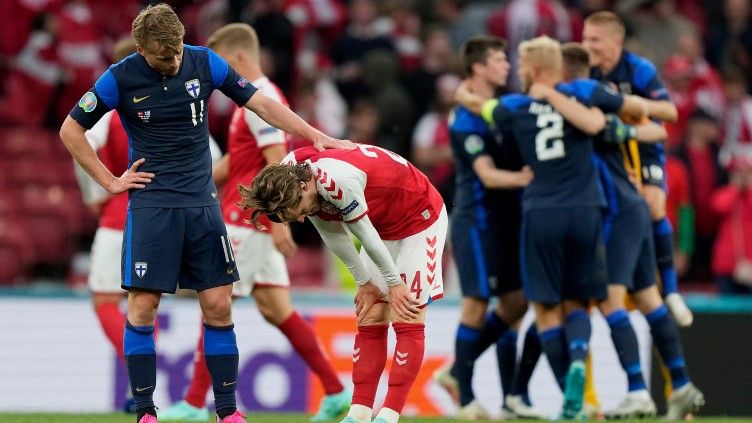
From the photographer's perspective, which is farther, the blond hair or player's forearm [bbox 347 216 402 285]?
the blond hair

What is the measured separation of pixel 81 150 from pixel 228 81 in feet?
2.88

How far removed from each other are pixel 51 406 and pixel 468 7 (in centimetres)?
838

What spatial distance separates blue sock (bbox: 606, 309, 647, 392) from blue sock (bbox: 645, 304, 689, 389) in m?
0.28

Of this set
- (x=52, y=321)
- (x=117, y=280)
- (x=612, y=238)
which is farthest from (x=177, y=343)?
(x=612, y=238)

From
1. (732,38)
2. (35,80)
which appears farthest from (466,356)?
(732,38)

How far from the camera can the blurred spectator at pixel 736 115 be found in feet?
55.3

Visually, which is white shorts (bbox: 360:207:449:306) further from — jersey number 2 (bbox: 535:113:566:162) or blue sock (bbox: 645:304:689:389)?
blue sock (bbox: 645:304:689:389)

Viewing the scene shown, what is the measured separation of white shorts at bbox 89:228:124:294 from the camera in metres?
10.1

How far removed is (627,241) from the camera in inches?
399

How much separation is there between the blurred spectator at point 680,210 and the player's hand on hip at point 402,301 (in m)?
7.28

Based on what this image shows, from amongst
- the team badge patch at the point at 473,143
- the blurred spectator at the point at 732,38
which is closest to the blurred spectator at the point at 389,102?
the blurred spectator at the point at 732,38

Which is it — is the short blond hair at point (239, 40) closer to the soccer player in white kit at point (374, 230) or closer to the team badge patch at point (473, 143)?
the team badge patch at point (473, 143)

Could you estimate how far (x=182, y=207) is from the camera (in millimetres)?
7902

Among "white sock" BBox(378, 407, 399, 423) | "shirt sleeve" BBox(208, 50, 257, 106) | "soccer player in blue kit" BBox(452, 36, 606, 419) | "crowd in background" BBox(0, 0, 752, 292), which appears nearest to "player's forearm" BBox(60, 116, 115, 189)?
"shirt sleeve" BBox(208, 50, 257, 106)
